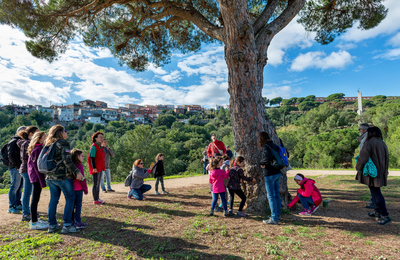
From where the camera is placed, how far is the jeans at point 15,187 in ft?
14.5

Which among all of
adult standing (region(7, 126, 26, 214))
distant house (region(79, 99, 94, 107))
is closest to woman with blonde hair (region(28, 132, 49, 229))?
adult standing (region(7, 126, 26, 214))

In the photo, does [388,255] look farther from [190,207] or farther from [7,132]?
[7,132]

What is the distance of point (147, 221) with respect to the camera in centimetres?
404

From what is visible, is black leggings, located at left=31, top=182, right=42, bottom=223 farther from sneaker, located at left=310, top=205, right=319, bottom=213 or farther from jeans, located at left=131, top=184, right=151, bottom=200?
sneaker, located at left=310, top=205, right=319, bottom=213

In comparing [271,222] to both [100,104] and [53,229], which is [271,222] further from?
[100,104]

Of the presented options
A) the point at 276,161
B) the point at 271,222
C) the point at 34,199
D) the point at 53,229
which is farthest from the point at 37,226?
the point at 276,161

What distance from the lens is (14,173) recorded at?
4.42 metres

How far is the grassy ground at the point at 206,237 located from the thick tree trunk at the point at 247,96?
641mm

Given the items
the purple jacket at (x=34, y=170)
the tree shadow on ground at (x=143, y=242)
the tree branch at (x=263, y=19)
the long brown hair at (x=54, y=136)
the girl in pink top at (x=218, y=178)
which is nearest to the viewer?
the tree shadow on ground at (x=143, y=242)

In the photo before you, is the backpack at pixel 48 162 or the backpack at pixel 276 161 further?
the backpack at pixel 276 161

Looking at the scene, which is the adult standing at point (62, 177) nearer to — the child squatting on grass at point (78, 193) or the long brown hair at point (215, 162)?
the child squatting on grass at point (78, 193)

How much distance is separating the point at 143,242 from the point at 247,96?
338cm

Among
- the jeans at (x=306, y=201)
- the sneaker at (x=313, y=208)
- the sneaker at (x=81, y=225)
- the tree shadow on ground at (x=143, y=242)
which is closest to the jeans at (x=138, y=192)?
the tree shadow on ground at (x=143, y=242)

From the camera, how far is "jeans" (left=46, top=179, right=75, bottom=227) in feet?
11.0
